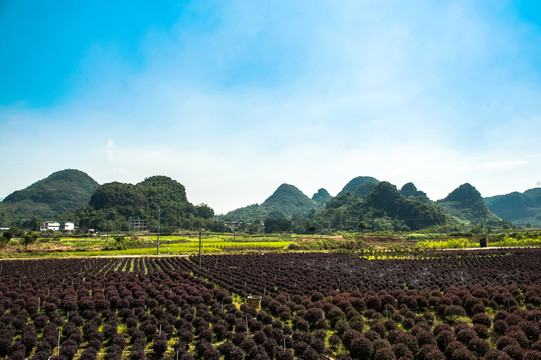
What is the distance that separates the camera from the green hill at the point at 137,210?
13890 centimetres

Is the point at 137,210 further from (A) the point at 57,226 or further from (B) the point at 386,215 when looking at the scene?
(B) the point at 386,215

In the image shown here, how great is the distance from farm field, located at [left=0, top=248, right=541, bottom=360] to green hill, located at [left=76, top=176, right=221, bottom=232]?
116036 mm

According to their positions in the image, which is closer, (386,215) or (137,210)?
(386,215)

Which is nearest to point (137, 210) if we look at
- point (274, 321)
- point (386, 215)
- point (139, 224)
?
point (139, 224)

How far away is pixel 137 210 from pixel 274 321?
16085cm

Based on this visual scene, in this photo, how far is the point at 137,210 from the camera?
531 feet

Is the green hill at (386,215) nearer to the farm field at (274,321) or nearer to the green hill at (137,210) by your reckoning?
the green hill at (137,210)

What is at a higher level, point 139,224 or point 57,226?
point 57,226

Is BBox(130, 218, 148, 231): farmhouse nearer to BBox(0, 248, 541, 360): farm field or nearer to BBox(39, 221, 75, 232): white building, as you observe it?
BBox(39, 221, 75, 232): white building

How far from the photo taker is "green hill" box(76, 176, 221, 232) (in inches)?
5469

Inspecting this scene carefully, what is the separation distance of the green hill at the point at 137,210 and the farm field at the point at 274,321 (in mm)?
116036

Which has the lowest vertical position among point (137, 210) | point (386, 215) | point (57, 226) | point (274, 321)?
point (274, 321)

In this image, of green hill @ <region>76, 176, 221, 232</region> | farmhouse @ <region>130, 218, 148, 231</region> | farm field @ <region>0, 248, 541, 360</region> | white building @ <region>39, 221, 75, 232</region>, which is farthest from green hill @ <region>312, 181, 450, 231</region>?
farm field @ <region>0, 248, 541, 360</region>

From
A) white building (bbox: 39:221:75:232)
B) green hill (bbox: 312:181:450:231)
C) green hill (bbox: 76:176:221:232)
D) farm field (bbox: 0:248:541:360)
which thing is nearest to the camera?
farm field (bbox: 0:248:541:360)
